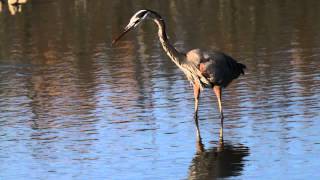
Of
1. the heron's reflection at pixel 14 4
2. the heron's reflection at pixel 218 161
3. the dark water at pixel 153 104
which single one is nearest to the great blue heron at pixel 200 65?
the dark water at pixel 153 104

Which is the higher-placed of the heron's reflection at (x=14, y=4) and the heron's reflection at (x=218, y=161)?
the heron's reflection at (x=218, y=161)

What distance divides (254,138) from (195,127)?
1.33m

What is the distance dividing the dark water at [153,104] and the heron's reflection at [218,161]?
0.05 ft

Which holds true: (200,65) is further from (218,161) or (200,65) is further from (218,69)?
(218,161)

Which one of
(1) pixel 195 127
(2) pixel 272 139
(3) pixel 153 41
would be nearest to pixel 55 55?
(3) pixel 153 41

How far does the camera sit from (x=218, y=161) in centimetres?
1245

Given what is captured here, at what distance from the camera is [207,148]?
13.3 meters

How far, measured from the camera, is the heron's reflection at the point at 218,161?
11766mm

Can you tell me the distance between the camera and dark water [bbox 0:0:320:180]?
12359 millimetres

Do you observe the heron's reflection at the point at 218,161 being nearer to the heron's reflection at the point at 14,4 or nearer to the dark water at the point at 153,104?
the dark water at the point at 153,104

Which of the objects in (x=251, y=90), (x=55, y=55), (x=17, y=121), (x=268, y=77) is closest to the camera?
(x=17, y=121)

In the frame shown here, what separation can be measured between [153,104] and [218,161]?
167 inches

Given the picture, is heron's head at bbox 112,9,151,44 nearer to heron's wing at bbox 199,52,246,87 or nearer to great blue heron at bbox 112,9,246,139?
great blue heron at bbox 112,9,246,139

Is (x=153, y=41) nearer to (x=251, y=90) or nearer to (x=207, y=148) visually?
(x=251, y=90)
